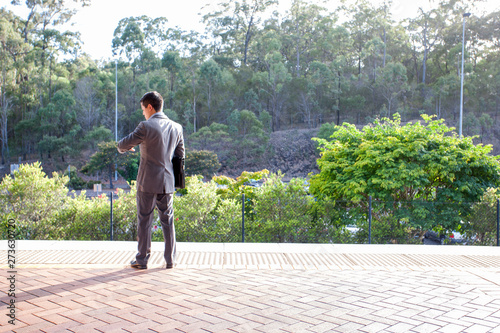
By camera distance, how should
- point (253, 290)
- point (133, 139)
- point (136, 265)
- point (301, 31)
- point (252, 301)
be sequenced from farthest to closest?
point (301, 31) → point (136, 265) → point (133, 139) → point (253, 290) → point (252, 301)

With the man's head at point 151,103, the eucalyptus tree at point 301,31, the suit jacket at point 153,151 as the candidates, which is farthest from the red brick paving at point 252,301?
the eucalyptus tree at point 301,31

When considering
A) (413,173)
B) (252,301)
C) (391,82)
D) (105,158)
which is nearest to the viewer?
(252,301)

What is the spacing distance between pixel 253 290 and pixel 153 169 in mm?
1615

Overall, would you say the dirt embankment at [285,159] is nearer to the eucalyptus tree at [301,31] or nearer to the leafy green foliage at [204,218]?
the eucalyptus tree at [301,31]

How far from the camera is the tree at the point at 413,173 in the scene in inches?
331

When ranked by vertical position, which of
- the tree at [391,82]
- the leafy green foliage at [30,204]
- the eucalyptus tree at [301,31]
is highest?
the eucalyptus tree at [301,31]

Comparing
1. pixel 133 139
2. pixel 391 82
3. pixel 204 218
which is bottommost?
pixel 204 218

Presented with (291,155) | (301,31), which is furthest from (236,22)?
(291,155)

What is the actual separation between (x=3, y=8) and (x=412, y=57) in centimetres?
4704

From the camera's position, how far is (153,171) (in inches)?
177

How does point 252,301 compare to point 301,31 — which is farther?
point 301,31

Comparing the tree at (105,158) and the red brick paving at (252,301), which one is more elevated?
the tree at (105,158)

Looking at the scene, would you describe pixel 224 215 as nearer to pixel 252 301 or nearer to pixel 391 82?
pixel 252 301

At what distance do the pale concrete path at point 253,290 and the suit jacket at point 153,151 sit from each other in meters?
0.95
